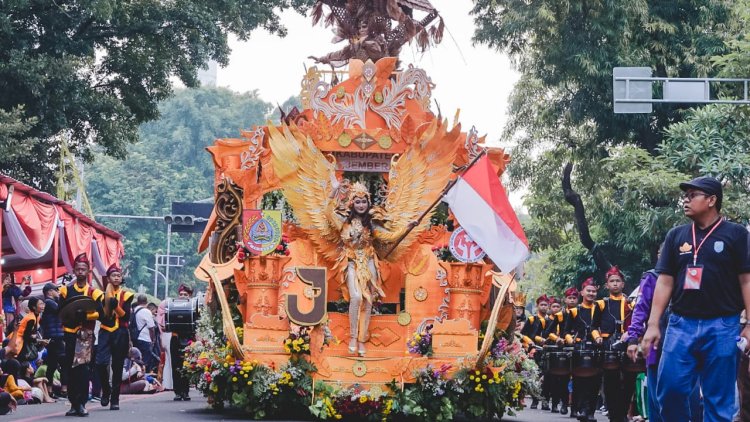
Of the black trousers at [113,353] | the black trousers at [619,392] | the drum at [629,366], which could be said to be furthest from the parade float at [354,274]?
the drum at [629,366]

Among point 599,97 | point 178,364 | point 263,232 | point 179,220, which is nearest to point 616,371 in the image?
point 263,232

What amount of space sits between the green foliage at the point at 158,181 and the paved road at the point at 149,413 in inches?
2078

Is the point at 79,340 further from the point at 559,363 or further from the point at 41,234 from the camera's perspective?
the point at 41,234

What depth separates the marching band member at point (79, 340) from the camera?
680 inches

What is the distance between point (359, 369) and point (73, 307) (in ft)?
12.5

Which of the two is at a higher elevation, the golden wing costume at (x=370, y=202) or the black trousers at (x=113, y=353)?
the golden wing costume at (x=370, y=202)

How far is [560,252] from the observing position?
42938 mm

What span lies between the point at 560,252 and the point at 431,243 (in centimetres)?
2444

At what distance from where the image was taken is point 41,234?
26.7 meters

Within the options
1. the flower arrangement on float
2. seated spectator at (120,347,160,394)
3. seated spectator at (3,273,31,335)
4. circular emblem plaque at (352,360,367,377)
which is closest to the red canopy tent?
seated spectator at (3,273,31,335)

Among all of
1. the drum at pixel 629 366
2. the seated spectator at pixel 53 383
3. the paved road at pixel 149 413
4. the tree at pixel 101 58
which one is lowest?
the paved road at pixel 149 413

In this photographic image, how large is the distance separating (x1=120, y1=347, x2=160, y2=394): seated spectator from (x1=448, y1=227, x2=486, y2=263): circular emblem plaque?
8.93 meters

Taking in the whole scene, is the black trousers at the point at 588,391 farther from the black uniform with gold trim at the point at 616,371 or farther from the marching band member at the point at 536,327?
the marching band member at the point at 536,327

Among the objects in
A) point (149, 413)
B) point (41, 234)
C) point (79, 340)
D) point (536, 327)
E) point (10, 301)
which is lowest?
point (149, 413)
